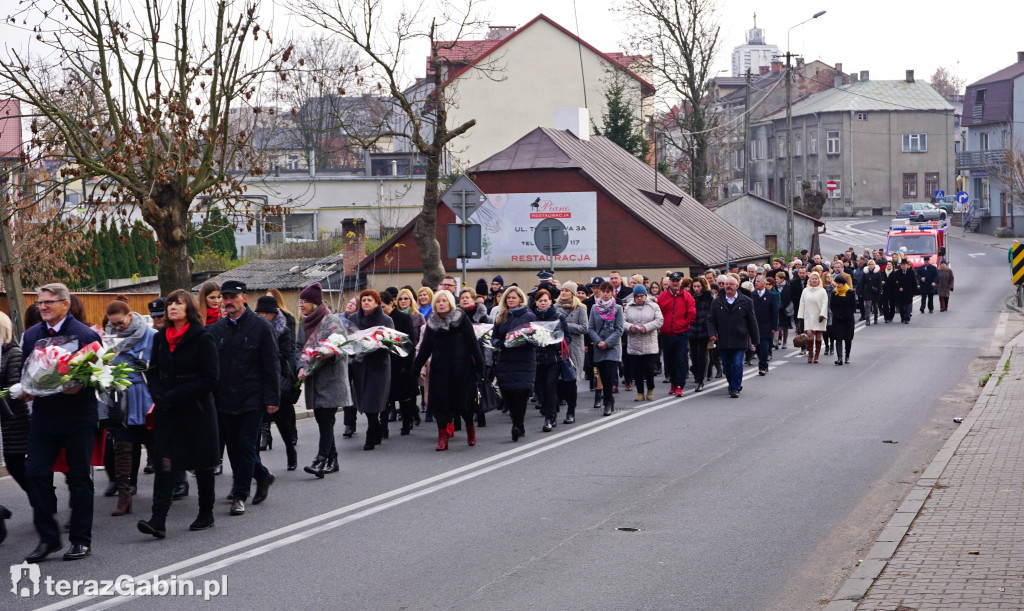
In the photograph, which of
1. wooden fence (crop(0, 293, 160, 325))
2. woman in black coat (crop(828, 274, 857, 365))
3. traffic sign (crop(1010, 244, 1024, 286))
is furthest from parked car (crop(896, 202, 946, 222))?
wooden fence (crop(0, 293, 160, 325))

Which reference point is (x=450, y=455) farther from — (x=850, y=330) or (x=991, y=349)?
(x=991, y=349)

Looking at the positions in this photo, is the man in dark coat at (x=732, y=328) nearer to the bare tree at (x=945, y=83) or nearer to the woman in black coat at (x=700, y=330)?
the woman in black coat at (x=700, y=330)

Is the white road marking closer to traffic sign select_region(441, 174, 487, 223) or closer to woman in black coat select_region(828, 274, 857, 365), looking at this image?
traffic sign select_region(441, 174, 487, 223)

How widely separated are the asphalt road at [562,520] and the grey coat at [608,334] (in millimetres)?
806

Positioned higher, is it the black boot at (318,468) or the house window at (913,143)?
the house window at (913,143)

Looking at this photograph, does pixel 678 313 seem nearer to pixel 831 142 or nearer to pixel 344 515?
pixel 344 515

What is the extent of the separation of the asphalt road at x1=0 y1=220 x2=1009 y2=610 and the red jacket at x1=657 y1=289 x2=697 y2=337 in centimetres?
206

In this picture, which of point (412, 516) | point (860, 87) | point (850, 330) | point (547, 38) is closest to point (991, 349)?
point (850, 330)

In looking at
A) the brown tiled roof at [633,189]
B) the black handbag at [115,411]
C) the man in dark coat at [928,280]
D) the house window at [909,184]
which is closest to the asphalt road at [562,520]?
the black handbag at [115,411]

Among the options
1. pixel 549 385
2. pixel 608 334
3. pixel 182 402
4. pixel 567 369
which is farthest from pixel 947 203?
pixel 182 402

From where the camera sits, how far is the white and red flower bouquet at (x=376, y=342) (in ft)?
37.2

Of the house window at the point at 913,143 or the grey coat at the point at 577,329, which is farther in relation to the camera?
the house window at the point at 913,143

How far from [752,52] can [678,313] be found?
537 feet

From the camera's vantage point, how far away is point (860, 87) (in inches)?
3654
